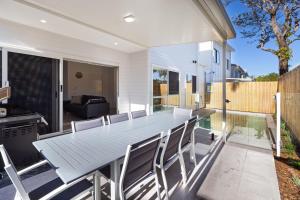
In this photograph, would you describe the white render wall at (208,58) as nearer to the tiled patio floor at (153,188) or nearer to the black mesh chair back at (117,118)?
the black mesh chair back at (117,118)

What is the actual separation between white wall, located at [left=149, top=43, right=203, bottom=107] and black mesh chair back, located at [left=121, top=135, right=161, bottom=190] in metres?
4.79

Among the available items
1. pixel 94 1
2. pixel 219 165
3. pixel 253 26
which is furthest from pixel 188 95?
pixel 94 1

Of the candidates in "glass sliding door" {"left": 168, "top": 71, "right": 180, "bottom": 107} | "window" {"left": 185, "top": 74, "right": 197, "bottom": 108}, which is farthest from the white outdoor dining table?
"window" {"left": 185, "top": 74, "right": 197, "bottom": 108}

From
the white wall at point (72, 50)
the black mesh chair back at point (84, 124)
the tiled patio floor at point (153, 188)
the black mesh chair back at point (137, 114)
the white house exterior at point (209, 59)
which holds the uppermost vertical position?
the white house exterior at point (209, 59)

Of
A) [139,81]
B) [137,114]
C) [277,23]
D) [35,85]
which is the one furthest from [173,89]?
[35,85]

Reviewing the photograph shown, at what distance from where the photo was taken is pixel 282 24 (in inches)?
284

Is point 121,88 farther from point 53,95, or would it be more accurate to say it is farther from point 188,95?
point 188,95

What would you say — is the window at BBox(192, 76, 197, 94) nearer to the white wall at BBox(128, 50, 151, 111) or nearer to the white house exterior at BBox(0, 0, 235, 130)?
the white house exterior at BBox(0, 0, 235, 130)

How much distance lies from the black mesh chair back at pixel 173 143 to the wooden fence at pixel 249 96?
834cm

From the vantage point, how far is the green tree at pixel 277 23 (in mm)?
6867

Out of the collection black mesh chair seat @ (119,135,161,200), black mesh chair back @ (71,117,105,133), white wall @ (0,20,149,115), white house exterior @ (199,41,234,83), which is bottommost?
black mesh chair seat @ (119,135,161,200)

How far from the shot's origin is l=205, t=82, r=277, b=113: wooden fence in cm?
857

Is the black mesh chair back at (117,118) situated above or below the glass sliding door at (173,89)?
below

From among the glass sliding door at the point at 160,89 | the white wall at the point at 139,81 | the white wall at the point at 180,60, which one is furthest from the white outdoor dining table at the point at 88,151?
the white wall at the point at 180,60
